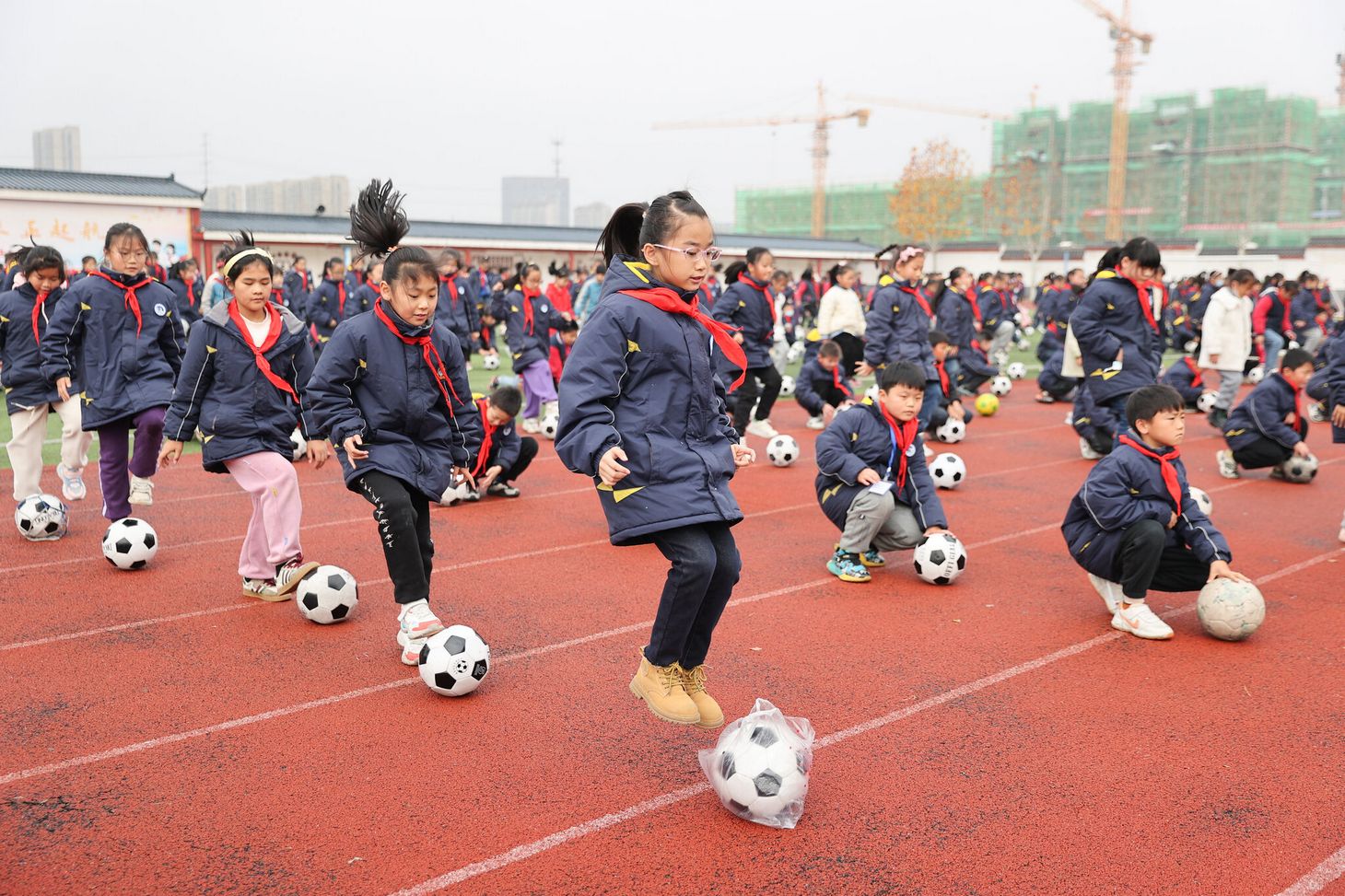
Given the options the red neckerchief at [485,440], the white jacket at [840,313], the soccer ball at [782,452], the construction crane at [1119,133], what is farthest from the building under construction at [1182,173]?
the red neckerchief at [485,440]

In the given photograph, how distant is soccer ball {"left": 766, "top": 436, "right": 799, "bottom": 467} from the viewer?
9820 millimetres

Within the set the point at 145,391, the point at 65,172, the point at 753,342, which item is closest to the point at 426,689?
the point at 145,391

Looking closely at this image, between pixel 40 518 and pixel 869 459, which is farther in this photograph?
pixel 40 518

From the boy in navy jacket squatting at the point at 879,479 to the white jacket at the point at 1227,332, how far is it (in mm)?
7915

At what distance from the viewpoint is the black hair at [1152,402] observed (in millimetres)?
5172

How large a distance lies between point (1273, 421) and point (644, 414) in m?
7.50

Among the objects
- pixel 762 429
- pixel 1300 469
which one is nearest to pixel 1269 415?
pixel 1300 469

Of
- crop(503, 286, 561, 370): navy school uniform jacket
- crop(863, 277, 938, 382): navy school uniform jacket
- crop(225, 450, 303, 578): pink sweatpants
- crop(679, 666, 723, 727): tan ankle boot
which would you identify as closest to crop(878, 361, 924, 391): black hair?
crop(679, 666, 723, 727): tan ankle boot

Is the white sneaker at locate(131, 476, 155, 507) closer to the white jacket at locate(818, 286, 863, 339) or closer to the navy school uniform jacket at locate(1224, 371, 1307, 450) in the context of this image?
the white jacket at locate(818, 286, 863, 339)

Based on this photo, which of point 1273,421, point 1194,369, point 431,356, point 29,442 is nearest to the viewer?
point 431,356

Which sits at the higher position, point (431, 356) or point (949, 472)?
point (431, 356)

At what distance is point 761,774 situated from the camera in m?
3.22

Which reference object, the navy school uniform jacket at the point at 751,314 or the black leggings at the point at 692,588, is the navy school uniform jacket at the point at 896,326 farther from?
the black leggings at the point at 692,588

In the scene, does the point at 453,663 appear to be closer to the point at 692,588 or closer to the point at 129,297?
the point at 692,588
